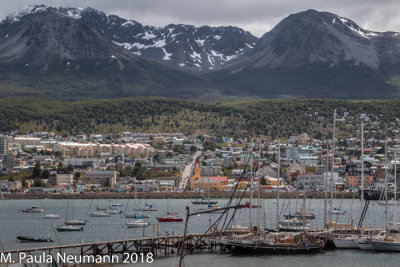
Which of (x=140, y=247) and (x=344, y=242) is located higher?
(x=344, y=242)

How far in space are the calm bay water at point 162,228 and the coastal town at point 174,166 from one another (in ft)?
30.2

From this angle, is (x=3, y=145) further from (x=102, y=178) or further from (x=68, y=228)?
(x=68, y=228)

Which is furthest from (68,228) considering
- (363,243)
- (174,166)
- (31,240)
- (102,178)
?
(174,166)

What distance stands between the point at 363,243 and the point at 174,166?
103 m

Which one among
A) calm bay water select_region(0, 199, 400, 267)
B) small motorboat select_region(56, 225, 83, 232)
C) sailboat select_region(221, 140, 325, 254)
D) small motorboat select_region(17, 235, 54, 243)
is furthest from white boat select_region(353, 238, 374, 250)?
small motorboat select_region(56, 225, 83, 232)

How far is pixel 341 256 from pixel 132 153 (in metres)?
127

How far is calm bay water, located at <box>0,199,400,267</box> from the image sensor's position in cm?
5544

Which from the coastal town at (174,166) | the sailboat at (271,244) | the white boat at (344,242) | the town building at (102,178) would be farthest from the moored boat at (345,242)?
the town building at (102,178)

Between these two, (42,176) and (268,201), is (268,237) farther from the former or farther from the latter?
(42,176)

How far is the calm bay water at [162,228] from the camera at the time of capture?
182 ft

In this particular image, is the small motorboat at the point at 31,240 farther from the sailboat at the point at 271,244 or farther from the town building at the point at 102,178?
the town building at the point at 102,178

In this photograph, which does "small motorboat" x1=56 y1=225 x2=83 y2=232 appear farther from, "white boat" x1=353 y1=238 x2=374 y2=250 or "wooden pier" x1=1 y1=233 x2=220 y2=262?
"white boat" x1=353 y1=238 x2=374 y2=250

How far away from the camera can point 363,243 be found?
59.8 metres

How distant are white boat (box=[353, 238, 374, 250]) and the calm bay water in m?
0.52
